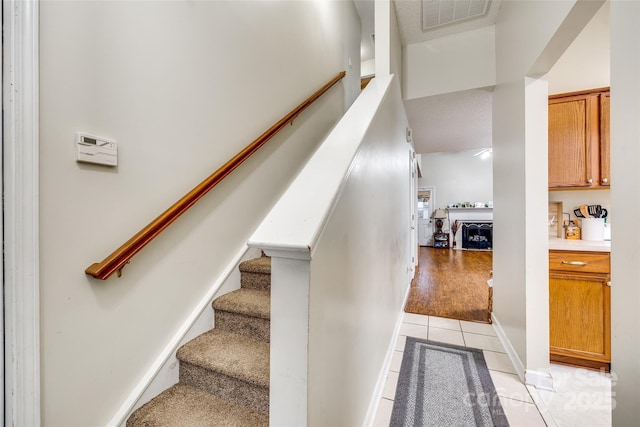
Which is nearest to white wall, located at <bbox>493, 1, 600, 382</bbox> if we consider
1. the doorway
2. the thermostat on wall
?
the thermostat on wall

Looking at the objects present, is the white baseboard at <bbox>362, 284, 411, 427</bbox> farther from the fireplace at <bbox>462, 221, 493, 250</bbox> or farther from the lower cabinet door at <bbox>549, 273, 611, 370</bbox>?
the fireplace at <bbox>462, 221, 493, 250</bbox>

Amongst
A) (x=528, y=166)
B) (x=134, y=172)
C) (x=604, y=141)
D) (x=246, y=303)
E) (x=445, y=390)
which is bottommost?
(x=445, y=390)

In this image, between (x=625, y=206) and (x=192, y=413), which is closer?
(x=625, y=206)

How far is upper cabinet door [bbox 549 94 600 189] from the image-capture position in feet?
6.89

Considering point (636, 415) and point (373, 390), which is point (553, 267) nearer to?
point (636, 415)

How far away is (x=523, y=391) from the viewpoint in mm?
1674

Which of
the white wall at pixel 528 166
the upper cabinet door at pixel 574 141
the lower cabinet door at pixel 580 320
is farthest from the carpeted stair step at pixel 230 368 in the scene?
the upper cabinet door at pixel 574 141

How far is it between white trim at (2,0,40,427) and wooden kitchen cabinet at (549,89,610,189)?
3.21m

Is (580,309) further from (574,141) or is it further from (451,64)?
(451,64)

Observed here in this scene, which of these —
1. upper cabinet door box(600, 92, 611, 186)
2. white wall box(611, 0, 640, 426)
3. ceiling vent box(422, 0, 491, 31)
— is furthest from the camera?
ceiling vent box(422, 0, 491, 31)

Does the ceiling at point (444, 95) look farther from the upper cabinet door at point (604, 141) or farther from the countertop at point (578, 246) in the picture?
the countertop at point (578, 246)

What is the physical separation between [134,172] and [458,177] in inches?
366

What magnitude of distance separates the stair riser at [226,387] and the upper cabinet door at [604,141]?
112 inches

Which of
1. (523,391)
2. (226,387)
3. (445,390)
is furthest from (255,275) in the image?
(523,391)
